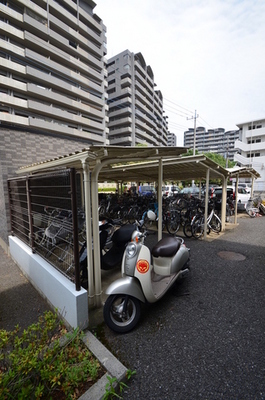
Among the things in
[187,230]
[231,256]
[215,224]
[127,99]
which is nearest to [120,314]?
[231,256]

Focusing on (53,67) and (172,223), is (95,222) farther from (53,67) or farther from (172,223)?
(53,67)

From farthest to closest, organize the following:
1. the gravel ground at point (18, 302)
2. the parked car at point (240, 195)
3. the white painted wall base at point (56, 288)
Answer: the parked car at point (240, 195) → the gravel ground at point (18, 302) → the white painted wall base at point (56, 288)

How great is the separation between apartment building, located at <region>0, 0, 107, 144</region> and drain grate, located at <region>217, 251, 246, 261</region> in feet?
62.7

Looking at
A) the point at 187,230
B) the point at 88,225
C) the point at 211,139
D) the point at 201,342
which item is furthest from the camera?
the point at 211,139

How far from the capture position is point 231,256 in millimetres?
4477

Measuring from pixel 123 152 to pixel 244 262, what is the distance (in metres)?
3.65

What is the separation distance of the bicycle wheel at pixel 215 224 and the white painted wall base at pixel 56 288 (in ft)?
17.9

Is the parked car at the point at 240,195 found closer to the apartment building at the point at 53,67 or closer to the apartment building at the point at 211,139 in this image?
the apartment building at the point at 53,67

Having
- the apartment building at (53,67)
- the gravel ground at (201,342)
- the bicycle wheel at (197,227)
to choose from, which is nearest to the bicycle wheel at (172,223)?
the bicycle wheel at (197,227)

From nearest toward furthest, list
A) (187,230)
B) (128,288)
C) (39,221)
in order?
1. (128,288)
2. (39,221)
3. (187,230)

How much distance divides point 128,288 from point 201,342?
0.96 metres

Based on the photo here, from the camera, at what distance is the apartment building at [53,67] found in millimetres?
20359

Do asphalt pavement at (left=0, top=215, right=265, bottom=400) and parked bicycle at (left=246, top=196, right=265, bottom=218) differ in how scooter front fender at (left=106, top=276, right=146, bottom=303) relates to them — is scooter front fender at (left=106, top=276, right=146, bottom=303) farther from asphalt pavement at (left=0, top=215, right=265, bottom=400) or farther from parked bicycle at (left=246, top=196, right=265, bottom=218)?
parked bicycle at (left=246, top=196, right=265, bottom=218)

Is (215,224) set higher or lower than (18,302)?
higher
